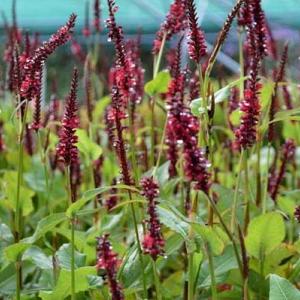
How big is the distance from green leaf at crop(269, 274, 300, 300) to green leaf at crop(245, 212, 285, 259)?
15 centimetres

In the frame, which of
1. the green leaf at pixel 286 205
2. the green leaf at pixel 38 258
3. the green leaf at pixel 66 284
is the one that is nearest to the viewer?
the green leaf at pixel 66 284

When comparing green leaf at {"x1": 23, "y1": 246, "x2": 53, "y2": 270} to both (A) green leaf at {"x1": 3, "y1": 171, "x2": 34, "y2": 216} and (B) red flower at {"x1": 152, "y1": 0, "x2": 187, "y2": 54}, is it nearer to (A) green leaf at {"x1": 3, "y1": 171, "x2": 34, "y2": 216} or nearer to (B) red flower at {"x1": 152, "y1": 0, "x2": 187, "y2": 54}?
(A) green leaf at {"x1": 3, "y1": 171, "x2": 34, "y2": 216}

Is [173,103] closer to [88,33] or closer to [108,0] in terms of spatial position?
[108,0]

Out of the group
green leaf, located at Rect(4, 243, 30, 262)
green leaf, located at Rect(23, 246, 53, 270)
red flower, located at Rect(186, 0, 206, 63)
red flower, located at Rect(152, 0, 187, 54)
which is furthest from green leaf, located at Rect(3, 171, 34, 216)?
red flower, located at Rect(186, 0, 206, 63)

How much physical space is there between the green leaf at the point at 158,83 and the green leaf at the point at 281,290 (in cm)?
45

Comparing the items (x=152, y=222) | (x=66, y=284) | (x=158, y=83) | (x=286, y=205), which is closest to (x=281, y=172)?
(x=286, y=205)

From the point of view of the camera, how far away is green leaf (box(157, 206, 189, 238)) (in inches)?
36.5

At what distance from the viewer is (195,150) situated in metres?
0.68

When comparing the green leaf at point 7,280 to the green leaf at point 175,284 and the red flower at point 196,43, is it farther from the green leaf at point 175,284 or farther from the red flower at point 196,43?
the red flower at point 196,43

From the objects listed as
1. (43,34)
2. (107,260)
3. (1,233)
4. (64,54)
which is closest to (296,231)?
(1,233)

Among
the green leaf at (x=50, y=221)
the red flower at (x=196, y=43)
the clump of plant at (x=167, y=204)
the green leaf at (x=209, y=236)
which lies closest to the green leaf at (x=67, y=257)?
the clump of plant at (x=167, y=204)

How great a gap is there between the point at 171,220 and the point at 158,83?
39cm

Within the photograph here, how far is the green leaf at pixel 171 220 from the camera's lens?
0.93 meters

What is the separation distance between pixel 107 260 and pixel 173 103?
5.8 inches
